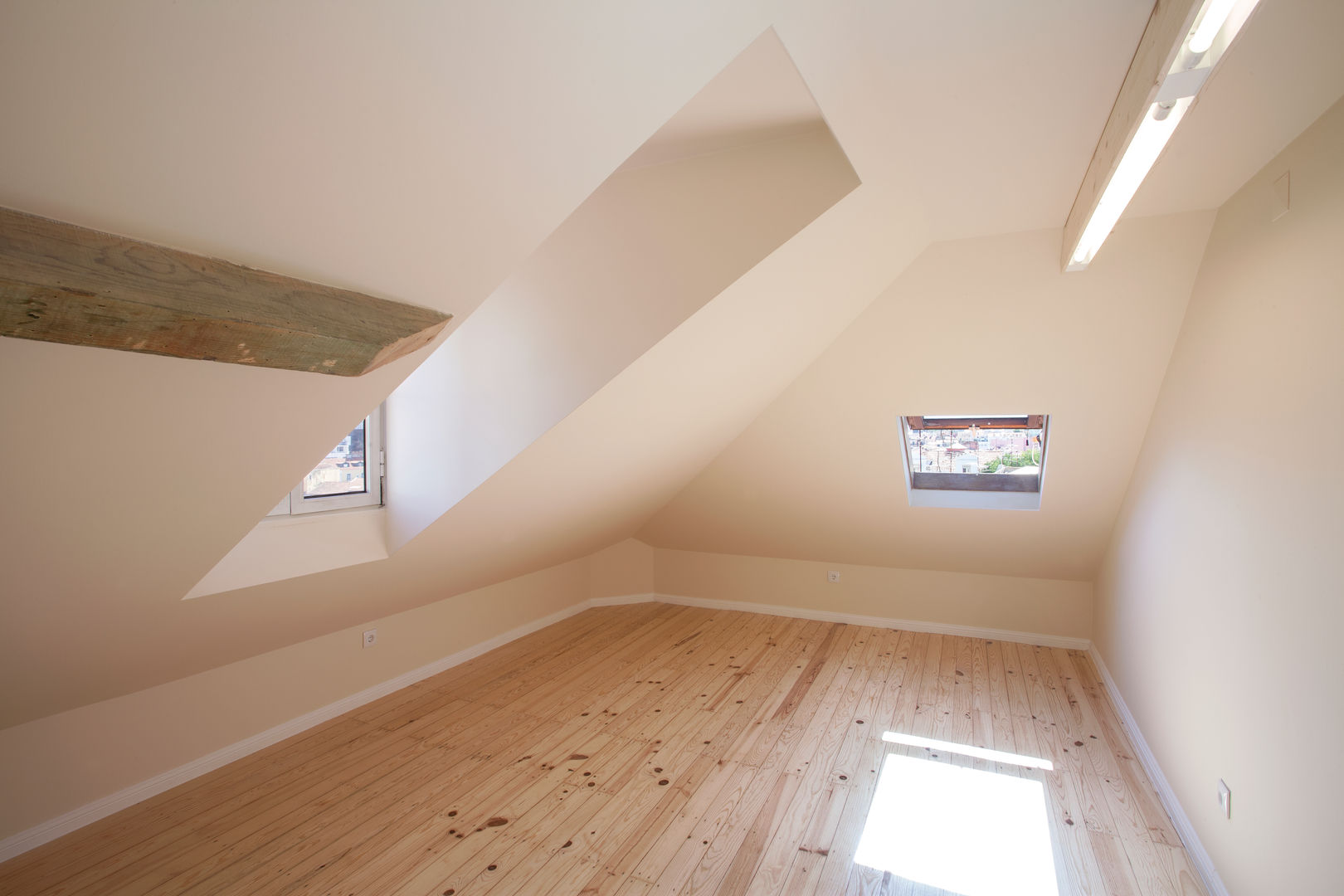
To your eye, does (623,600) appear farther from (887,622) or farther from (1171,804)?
(1171,804)

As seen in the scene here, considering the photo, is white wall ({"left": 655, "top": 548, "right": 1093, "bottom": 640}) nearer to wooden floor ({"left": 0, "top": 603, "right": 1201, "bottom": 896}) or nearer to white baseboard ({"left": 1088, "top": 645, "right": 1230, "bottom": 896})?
wooden floor ({"left": 0, "top": 603, "right": 1201, "bottom": 896})

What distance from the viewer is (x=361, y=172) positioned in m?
1.25

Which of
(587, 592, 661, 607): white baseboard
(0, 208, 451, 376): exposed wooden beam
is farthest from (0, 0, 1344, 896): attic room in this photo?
(587, 592, 661, 607): white baseboard

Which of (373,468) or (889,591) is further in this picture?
(889,591)

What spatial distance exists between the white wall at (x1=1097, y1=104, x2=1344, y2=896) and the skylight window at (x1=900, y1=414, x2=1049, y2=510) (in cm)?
136

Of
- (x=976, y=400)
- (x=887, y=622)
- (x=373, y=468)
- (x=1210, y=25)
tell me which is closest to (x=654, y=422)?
(x=373, y=468)

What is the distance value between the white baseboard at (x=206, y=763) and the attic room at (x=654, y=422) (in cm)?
2

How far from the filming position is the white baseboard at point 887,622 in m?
5.34

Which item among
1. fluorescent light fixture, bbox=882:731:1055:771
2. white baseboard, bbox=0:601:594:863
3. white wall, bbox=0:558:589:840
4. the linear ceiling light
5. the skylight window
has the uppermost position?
the linear ceiling light

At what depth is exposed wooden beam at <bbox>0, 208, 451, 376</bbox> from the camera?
3.29 feet

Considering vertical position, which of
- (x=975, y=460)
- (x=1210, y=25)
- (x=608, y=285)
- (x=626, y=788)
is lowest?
(x=626, y=788)

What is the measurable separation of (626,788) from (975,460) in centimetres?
331

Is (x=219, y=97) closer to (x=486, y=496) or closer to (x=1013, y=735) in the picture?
(x=486, y=496)

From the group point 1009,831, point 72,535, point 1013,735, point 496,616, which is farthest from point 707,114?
point 496,616
